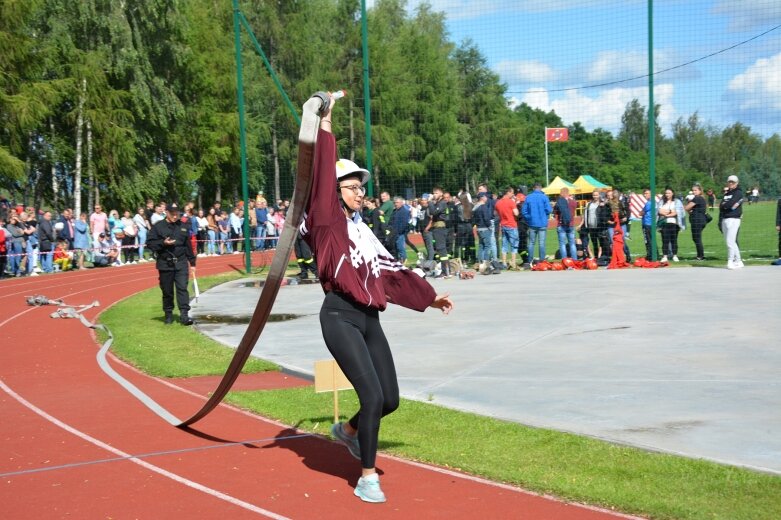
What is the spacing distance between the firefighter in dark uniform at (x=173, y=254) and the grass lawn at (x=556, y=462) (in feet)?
19.5

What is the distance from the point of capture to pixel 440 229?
23000 millimetres

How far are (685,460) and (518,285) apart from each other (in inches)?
526

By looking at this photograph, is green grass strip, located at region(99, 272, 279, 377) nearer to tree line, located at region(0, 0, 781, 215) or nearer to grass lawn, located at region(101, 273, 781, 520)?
grass lawn, located at region(101, 273, 781, 520)

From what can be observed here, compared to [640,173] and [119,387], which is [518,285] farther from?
[119,387]

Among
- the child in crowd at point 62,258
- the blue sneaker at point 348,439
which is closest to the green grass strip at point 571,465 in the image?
the blue sneaker at point 348,439

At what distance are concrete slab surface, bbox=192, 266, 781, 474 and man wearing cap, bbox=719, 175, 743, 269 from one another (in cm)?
131

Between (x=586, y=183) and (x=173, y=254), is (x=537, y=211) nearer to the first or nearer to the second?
(x=173, y=254)

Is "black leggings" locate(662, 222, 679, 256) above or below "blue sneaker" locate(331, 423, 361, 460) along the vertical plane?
above

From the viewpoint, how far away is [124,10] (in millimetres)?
42000

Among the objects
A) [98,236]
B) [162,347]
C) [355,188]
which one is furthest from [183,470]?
[98,236]

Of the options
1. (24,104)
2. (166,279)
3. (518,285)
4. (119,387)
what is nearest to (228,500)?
(119,387)

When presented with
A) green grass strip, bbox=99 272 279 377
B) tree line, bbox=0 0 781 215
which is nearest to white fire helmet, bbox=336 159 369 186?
green grass strip, bbox=99 272 279 377

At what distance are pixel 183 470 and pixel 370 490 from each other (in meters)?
Answer: 1.78

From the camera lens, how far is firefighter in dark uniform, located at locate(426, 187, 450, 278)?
22.9 metres
